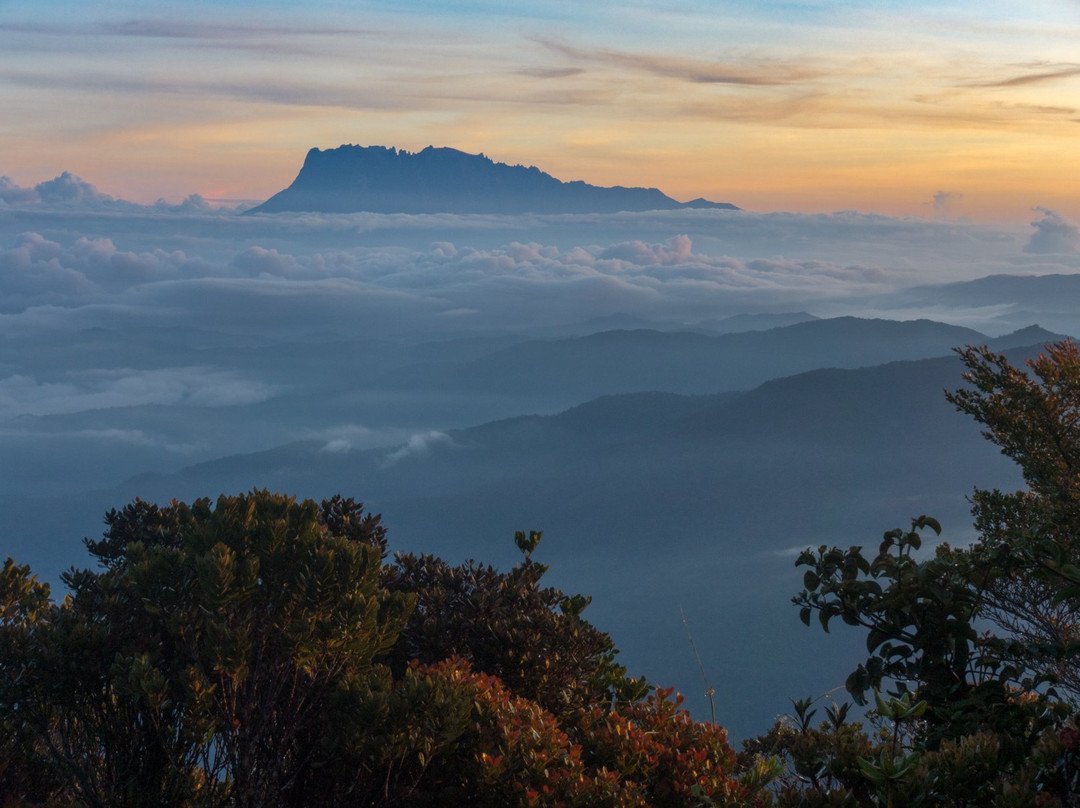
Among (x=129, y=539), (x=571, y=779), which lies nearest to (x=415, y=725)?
(x=571, y=779)

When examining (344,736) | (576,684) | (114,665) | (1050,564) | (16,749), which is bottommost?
(16,749)

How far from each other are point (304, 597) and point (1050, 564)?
218 inches

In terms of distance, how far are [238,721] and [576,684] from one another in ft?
13.4

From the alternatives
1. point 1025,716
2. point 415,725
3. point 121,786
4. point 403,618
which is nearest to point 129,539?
point 121,786

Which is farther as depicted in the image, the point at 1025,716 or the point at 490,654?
the point at 490,654

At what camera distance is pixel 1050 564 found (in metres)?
6.24

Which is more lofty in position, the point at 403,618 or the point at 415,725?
the point at 403,618

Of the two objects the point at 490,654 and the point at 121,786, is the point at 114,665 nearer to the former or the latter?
the point at 121,786

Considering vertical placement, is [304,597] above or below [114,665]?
above

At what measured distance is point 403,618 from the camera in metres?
8.21

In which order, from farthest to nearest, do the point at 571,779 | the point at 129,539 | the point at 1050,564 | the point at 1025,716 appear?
the point at 129,539
the point at 571,779
the point at 1050,564
the point at 1025,716

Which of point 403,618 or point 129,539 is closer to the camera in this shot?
point 403,618

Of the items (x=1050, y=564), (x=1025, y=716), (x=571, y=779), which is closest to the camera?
(x=1025, y=716)

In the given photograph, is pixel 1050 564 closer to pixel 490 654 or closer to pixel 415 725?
pixel 415 725
